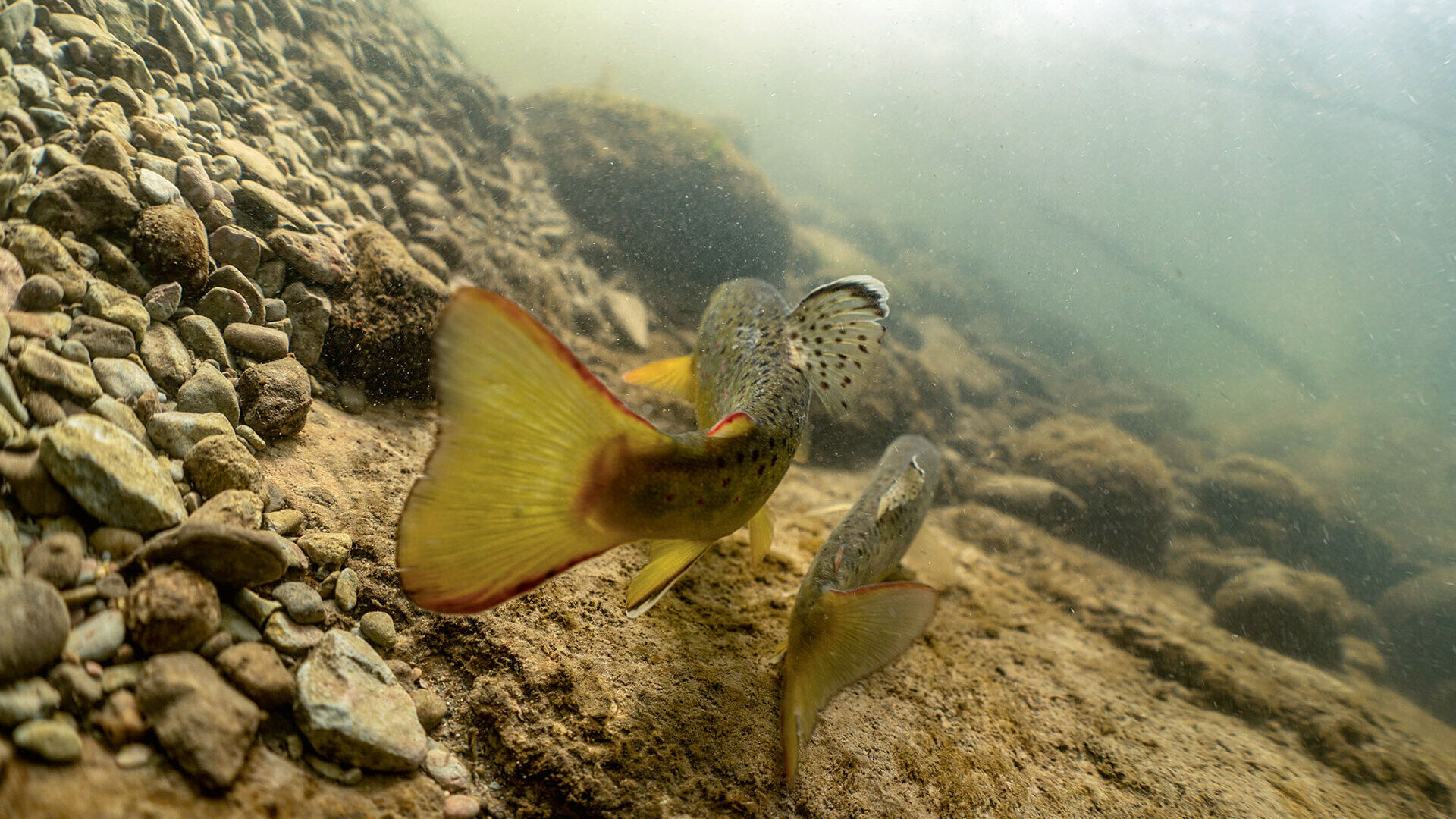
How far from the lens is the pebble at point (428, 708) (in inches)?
65.9

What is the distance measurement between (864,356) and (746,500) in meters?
1.23

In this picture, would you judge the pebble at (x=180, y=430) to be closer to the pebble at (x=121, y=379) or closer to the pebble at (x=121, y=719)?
the pebble at (x=121, y=379)

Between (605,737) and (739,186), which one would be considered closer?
(605,737)

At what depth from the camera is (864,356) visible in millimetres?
2590

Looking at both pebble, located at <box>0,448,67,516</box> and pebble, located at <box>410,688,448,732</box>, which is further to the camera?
pebble, located at <box>410,688,448,732</box>

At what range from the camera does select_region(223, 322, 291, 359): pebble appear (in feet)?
7.84

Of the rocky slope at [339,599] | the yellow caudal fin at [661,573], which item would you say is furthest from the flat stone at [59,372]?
the yellow caudal fin at [661,573]

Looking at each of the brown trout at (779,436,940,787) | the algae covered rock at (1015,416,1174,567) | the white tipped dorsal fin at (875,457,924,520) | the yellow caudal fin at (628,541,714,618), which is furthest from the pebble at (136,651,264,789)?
the algae covered rock at (1015,416,1174,567)

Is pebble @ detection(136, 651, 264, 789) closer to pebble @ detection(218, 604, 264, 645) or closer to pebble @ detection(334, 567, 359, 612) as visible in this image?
pebble @ detection(218, 604, 264, 645)

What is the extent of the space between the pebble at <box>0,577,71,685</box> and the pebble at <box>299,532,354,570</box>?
0.65 metres

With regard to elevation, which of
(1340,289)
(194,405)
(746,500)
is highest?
(1340,289)

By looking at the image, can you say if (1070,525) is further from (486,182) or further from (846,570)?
(486,182)

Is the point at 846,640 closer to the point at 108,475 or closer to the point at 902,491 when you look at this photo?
the point at 902,491

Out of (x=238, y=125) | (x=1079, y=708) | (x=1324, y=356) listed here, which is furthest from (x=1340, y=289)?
(x=238, y=125)
